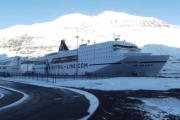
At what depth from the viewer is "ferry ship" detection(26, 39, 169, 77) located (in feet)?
112

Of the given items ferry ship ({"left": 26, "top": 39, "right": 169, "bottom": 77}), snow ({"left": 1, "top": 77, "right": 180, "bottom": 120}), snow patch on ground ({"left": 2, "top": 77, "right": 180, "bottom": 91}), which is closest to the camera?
snow ({"left": 1, "top": 77, "right": 180, "bottom": 120})

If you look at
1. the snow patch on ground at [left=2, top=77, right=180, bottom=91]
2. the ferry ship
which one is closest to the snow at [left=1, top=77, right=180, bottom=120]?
the snow patch on ground at [left=2, top=77, right=180, bottom=91]

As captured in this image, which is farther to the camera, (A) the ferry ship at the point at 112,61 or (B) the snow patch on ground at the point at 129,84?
(A) the ferry ship at the point at 112,61

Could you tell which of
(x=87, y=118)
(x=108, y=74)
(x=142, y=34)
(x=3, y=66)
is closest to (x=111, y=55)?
(x=108, y=74)

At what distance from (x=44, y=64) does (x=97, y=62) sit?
32.8 meters

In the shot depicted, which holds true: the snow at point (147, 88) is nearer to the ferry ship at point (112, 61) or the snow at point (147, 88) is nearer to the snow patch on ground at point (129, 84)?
the snow patch on ground at point (129, 84)

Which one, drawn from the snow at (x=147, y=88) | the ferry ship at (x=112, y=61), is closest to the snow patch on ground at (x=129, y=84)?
the snow at (x=147, y=88)

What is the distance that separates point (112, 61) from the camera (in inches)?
1421

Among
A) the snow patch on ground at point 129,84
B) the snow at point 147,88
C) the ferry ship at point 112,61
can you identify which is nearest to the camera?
the snow at point 147,88

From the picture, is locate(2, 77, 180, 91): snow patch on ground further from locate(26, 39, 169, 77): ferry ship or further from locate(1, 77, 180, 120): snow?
locate(26, 39, 169, 77): ferry ship

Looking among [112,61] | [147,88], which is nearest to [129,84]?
[147,88]

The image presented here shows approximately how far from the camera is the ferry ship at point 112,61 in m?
34.2

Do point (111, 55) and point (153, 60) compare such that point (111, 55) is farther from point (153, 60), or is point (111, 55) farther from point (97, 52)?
point (153, 60)

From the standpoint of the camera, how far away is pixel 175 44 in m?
155
